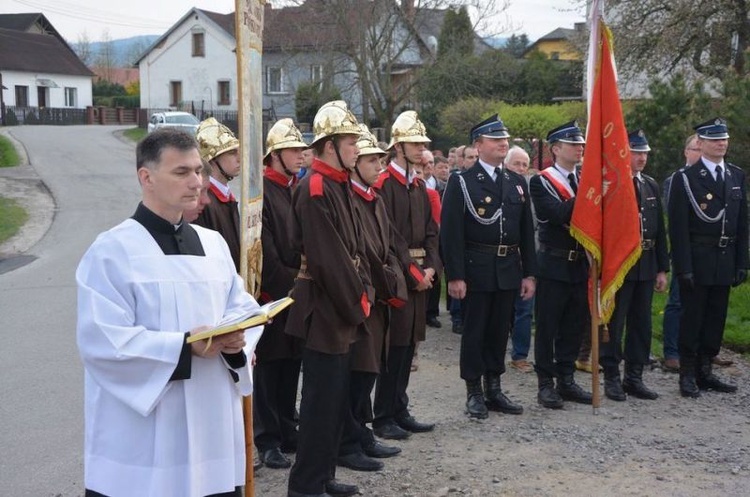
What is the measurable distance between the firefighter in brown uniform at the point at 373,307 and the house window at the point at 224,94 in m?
55.3

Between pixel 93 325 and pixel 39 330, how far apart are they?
7082 millimetres

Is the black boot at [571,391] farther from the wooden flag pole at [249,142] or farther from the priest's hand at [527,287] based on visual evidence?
the wooden flag pole at [249,142]

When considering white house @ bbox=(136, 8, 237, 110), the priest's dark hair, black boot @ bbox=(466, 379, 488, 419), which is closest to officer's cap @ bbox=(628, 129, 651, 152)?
black boot @ bbox=(466, 379, 488, 419)

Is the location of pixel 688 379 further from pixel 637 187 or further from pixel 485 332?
pixel 485 332

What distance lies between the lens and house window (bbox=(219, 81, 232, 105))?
59469 millimetres

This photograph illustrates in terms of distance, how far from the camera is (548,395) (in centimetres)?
728

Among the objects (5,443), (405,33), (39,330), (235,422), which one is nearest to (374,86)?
(405,33)

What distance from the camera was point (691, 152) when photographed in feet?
27.6

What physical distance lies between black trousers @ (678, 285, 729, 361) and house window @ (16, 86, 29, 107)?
200 feet

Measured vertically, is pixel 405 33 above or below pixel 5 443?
above

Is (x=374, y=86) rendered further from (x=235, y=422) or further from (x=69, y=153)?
(x=235, y=422)

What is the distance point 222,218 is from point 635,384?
4.10 m

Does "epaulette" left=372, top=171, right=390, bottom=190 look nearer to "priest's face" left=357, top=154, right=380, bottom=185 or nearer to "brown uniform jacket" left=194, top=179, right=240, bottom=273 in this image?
"priest's face" left=357, top=154, right=380, bottom=185

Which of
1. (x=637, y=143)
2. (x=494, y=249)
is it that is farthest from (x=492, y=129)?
(x=637, y=143)
